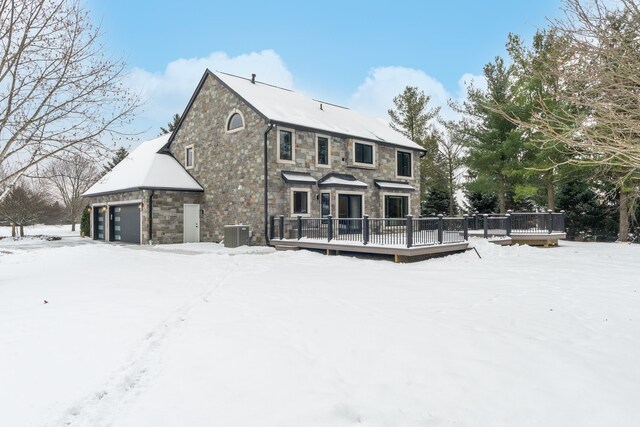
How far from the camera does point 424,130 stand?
36719 mm

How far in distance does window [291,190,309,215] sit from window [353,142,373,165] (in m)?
3.97

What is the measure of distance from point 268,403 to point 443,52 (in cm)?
2101

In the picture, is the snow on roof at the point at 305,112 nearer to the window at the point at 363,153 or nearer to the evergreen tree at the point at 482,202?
the window at the point at 363,153

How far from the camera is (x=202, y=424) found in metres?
3.07

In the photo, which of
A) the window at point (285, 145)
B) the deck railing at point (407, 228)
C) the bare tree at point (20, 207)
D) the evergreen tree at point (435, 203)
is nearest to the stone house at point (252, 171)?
the window at point (285, 145)

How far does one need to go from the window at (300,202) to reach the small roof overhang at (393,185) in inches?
192

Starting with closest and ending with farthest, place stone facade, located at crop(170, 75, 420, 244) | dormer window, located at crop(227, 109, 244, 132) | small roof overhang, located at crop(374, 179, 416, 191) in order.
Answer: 1. stone facade, located at crop(170, 75, 420, 244)
2. dormer window, located at crop(227, 109, 244, 132)
3. small roof overhang, located at crop(374, 179, 416, 191)

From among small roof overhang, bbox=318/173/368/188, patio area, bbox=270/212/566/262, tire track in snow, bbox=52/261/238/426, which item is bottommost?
tire track in snow, bbox=52/261/238/426

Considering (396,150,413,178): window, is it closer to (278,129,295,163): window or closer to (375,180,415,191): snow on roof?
(375,180,415,191): snow on roof

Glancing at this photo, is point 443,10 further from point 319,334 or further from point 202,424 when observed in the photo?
point 202,424

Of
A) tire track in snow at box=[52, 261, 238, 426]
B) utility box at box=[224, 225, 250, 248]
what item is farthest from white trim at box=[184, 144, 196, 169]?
tire track in snow at box=[52, 261, 238, 426]

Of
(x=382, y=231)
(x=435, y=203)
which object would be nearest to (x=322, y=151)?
(x=382, y=231)

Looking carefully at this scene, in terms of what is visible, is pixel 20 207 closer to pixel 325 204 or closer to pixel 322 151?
pixel 322 151

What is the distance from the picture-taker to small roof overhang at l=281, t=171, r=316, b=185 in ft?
57.3
